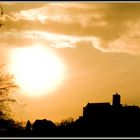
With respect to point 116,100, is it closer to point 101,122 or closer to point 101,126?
point 101,122

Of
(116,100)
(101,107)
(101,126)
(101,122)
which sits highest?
(116,100)

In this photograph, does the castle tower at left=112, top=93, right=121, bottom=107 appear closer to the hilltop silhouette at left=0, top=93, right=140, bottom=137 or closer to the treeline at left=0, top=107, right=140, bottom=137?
the hilltop silhouette at left=0, top=93, right=140, bottom=137

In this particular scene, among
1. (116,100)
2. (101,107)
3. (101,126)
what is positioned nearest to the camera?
(101,126)

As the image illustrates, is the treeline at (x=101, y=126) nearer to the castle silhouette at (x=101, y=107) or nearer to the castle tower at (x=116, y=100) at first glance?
the castle silhouette at (x=101, y=107)

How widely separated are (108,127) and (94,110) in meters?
9.86

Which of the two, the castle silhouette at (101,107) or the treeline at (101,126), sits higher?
the castle silhouette at (101,107)

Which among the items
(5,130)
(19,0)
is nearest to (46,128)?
(5,130)

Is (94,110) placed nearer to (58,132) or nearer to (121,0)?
(58,132)

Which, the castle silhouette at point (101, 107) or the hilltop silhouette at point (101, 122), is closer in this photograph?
the hilltop silhouette at point (101, 122)

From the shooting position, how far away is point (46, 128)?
222 ft

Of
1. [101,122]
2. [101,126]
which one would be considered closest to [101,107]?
[101,122]

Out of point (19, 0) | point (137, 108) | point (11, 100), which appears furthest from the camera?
point (137, 108)

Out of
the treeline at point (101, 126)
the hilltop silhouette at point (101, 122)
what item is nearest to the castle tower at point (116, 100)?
the hilltop silhouette at point (101, 122)

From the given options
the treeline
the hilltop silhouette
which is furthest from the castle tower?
the treeline
